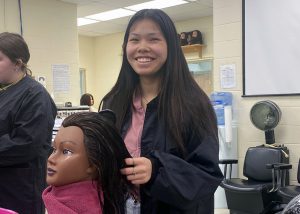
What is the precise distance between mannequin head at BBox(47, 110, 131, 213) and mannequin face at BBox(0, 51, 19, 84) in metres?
0.94

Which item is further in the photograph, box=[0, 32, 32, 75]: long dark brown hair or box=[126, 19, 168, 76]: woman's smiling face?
box=[0, 32, 32, 75]: long dark brown hair

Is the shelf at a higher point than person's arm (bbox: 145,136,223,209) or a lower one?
higher

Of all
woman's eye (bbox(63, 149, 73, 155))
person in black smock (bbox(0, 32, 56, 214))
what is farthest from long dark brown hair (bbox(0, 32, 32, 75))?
woman's eye (bbox(63, 149, 73, 155))

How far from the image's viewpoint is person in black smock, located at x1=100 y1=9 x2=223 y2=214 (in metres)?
0.93

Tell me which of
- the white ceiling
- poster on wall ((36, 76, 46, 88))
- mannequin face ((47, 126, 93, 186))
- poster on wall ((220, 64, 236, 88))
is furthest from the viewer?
the white ceiling

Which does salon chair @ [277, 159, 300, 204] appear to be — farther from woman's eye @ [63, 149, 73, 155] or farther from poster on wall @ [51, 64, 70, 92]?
poster on wall @ [51, 64, 70, 92]

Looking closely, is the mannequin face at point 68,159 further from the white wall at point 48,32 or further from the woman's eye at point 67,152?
the white wall at point 48,32

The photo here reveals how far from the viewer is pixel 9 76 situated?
1.74m

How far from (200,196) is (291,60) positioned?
2.93 meters

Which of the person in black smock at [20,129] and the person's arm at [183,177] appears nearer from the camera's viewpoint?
the person's arm at [183,177]

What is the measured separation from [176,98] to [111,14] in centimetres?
541

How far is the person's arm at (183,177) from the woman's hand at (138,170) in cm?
3

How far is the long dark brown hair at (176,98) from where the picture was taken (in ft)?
3.38

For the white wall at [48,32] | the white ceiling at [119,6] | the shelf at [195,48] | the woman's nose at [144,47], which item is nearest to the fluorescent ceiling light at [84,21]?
the white ceiling at [119,6]
